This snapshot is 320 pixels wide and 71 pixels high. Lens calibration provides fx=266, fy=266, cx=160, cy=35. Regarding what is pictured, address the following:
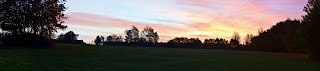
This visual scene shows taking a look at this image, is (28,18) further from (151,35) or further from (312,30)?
(151,35)

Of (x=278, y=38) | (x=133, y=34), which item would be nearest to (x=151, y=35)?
(x=133, y=34)

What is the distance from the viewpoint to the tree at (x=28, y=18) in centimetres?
3900

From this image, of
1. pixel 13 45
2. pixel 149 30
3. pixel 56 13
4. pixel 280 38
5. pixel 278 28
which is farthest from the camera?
pixel 149 30

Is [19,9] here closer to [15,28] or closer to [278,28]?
[15,28]

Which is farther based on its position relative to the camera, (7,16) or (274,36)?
(274,36)

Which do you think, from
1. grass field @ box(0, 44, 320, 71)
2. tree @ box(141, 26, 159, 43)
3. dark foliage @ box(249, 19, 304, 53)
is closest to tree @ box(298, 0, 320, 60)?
grass field @ box(0, 44, 320, 71)

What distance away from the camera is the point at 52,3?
136 feet

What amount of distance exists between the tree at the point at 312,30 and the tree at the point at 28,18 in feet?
112

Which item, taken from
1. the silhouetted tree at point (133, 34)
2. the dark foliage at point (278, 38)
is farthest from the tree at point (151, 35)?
the dark foliage at point (278, 38)

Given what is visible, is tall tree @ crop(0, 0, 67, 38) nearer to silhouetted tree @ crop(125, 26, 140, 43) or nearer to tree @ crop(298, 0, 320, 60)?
tree @ crop(298, 0, 320, 60)

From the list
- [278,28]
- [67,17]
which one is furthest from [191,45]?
[67,17]

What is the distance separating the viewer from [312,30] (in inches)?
1110

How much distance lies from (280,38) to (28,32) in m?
55.4

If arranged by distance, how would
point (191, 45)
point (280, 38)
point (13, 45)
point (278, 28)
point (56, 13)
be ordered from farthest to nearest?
point (191, 45) < point (278, 28) < point (280, 38) < point (56, 13) < point (13, 45)
